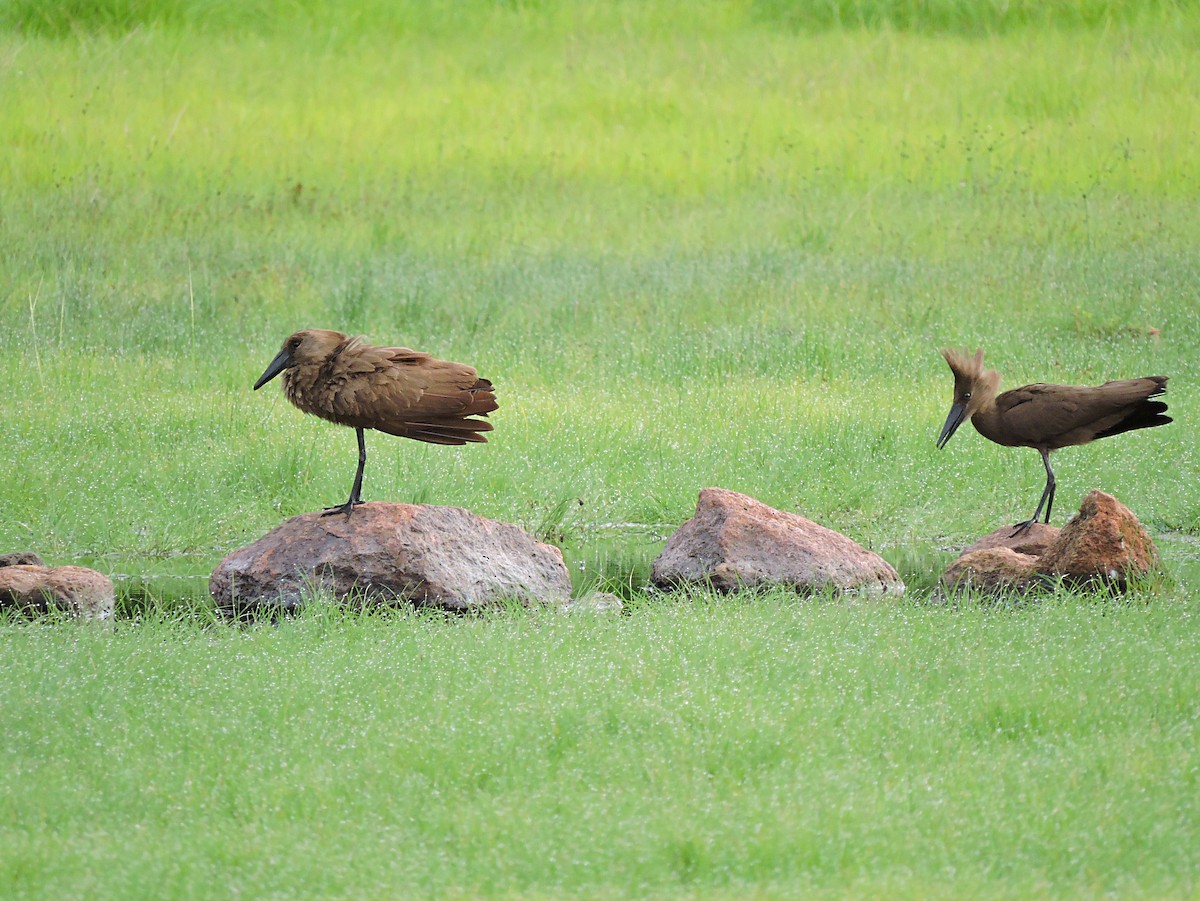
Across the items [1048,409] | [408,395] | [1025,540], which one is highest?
[408,395]

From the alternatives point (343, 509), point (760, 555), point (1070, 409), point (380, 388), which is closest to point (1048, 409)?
point (1070, 409)

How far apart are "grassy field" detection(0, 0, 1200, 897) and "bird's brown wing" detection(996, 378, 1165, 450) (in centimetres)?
96

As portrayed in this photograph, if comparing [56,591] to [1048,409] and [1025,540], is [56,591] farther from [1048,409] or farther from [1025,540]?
[1048,409]

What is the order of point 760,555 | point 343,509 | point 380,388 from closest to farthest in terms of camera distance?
1. point 380,388
2. point 343,509
3. point 760,555

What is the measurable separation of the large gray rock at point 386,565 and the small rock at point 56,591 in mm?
580

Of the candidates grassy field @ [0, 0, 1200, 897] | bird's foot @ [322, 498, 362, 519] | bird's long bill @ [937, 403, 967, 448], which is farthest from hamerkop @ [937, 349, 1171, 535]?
bird's foot @ [322, 498, 362, 519]

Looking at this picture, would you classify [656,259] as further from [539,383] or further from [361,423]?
[361,423]

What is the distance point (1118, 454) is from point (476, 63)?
1426 cm

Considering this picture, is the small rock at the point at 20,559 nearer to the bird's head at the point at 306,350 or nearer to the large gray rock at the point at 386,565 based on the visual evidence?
the large gray rock at the point at 386,565

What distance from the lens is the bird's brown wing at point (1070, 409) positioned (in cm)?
809

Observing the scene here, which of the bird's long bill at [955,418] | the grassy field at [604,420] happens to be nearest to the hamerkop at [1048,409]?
the bird's long bill at [955,418]

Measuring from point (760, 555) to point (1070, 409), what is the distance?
1.88m

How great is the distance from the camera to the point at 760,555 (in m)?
8.07

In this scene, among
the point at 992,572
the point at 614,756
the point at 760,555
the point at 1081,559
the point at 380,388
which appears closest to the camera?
the point at 614,756
